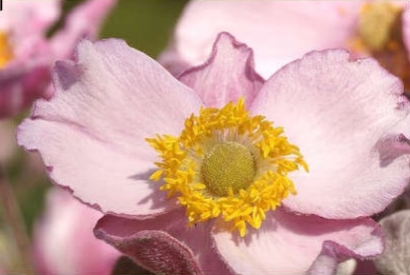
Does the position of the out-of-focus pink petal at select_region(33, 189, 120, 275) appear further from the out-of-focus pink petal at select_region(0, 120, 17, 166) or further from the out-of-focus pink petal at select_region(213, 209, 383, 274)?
the out-of-focus pink petal at select_region(0, 120, 17, 166)

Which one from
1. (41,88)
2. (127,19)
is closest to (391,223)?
(41,88)

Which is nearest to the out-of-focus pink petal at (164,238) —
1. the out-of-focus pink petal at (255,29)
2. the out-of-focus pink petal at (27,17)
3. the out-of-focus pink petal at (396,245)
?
the out-of-focus pink petal at (396,245)

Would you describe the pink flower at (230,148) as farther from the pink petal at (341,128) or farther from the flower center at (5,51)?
the flower center at (5,51)

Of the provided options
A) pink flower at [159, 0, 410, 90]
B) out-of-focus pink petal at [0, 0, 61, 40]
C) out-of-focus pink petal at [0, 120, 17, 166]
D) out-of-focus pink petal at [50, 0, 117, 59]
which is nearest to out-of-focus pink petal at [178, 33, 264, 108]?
pink flower at [159, 0, 410, 90]

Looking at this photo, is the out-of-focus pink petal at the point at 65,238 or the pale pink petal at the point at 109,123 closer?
the pale pink petal at the point at 109,123

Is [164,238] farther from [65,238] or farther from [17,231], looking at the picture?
[65,238]

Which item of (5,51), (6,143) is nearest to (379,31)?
(5,51)

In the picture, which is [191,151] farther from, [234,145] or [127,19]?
[127,19]
